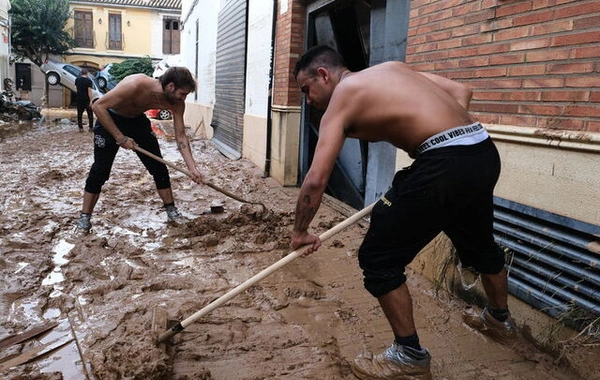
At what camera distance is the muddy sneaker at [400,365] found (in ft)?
7.95

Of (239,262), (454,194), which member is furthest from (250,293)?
(454,194)

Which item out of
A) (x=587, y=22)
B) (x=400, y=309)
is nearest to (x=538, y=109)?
(x=587, y=22)

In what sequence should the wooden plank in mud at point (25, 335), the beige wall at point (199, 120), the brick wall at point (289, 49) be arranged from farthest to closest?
1. the beige wall at point (199, 120)
2. the brick wall at point (289, 49)
3. the wooden plank in mud at point (25, 335)

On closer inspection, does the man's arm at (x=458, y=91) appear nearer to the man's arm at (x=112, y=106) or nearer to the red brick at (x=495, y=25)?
the red brick at (x=495, y=25)

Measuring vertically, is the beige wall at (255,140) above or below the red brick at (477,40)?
below

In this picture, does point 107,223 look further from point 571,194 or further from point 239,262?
point 571,194

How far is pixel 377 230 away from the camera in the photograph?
2338 millimetres

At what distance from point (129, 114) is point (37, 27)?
95.4 ft

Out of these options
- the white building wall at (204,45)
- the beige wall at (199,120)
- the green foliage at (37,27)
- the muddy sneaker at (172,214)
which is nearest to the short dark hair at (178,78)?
the muddy sneaker at (172,214)

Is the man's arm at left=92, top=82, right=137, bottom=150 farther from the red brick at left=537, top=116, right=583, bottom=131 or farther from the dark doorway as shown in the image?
the red brick at left=537, top=116, right=583, bottom=131

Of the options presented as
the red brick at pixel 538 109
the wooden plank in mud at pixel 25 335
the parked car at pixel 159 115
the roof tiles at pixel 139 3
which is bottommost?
the wooden plank in mud at pixel 25 335

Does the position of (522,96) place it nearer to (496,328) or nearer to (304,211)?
(496,328)

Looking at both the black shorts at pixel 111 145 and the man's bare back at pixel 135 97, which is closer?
the man's bare back at pixel 135 97

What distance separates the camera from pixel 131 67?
3098 centimetres
